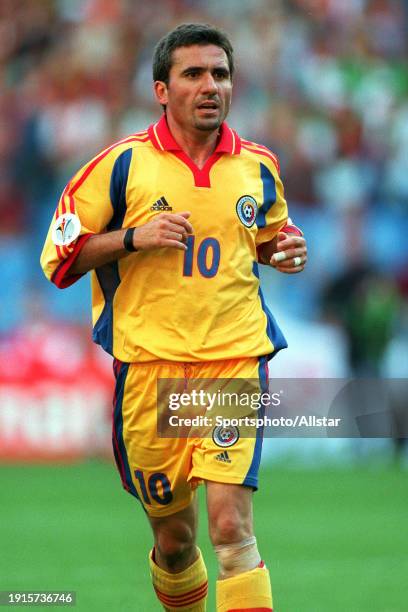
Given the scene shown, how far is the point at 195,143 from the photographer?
5.93 metres

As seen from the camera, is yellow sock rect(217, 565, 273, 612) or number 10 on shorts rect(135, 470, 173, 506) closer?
yellow sock rect(217, 565, 273, 612)

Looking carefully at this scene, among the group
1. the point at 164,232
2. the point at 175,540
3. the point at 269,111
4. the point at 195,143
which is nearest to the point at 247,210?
the point at 195,143

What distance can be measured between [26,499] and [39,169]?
5.92 meters

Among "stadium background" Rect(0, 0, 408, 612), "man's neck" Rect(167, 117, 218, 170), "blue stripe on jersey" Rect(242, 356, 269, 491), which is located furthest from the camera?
"stadium background" Rect(0, 0, 408, 612)

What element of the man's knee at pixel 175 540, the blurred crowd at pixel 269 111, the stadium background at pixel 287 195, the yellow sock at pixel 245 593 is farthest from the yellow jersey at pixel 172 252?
the blurred crowd at pixel 269 111

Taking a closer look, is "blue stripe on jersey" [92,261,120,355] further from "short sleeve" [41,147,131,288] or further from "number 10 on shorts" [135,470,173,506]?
"number 10 on shorts" [135,470,173,506]

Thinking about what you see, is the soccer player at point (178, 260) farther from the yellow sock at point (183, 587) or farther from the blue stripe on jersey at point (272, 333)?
the yellow sock at point (183, 587)

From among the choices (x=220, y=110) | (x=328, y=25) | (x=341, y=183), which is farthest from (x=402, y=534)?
(x=328, y=25)

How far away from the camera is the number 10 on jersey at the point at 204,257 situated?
574 cm

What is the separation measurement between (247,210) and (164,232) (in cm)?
53

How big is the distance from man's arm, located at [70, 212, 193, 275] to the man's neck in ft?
1.39

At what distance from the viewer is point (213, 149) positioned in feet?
19.6

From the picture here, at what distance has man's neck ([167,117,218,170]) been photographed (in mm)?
5913

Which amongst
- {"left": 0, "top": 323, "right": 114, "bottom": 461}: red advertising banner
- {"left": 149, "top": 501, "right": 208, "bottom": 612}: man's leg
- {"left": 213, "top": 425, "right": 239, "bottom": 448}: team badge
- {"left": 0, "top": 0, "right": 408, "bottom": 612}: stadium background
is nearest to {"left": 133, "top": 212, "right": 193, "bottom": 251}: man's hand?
{"left": 213, "top": 425, "right": 239, "bottom": 448}: team badge
